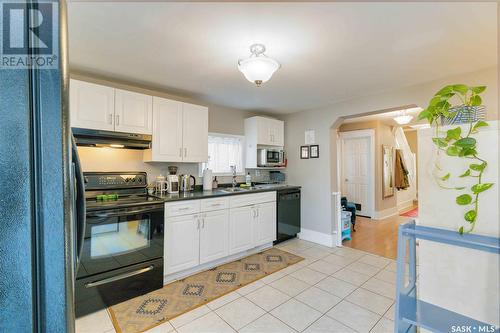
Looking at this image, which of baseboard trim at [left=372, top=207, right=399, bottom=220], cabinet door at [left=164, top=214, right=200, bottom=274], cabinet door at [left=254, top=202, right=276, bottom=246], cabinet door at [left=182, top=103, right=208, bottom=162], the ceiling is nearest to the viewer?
the ceiling

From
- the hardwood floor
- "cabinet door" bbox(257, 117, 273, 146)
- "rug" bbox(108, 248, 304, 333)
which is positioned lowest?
the hardwood floor

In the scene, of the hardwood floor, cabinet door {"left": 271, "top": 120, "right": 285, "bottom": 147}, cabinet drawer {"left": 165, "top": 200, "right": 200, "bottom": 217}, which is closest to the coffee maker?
cabinet drawer {"left": 165, "top": 200, "right": 200, "bottom": 217}

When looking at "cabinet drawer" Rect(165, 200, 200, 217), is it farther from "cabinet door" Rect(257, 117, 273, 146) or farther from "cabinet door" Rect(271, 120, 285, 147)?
"cabinet door" Rect(271, 120, 285, 147)

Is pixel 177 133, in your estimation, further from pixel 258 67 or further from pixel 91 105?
pixel 258 67

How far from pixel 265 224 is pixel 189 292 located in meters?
1.56

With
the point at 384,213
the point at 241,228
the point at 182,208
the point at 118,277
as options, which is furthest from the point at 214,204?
the point at 384,213

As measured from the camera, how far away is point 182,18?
1.66 m

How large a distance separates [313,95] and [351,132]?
3.08 meters

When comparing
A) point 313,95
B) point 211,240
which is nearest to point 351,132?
point 313,95

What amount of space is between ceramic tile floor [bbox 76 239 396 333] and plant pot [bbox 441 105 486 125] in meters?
1.77

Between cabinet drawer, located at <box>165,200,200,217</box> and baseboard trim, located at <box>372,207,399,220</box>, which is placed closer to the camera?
cabinet drawer, located at <box>165,200,200,217</box>

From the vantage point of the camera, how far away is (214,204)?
300 centimetres

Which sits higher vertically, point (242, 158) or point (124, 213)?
point (242, 158)

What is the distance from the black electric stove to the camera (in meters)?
2.06
